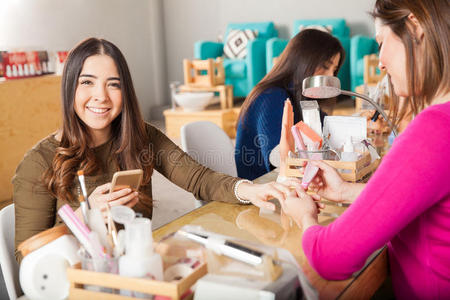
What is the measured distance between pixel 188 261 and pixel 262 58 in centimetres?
492

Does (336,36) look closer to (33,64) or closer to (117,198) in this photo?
(33,64)

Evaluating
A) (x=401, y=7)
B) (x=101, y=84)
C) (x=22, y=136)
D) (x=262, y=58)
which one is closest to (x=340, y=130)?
(x=401, y=7)

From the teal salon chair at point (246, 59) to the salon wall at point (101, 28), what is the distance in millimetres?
889

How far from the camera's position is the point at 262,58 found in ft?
18.3

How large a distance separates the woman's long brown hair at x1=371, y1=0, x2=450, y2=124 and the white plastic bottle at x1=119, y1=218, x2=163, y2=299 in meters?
0.57

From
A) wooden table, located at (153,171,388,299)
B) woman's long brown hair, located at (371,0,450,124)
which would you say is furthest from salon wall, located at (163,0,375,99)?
woman's long brown hair, located at (371,0,450,124)

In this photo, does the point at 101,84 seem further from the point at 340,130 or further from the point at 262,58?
the point at 262,58

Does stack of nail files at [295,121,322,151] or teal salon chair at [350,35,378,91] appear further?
teal salon chair at [350,35,378,91]

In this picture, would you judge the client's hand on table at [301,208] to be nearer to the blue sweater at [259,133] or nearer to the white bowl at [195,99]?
the blue sweater at [259,133]

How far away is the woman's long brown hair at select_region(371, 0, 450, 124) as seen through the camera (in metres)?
0.89

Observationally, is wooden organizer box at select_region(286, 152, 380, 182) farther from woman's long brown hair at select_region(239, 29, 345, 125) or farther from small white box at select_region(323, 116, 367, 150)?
woman's long brown hair at select_region(239, 29, 345, 125)

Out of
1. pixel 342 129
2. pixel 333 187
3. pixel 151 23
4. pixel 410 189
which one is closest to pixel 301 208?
pixel 333 187

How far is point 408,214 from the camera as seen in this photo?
32.8 inches

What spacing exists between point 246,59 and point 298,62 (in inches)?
143
